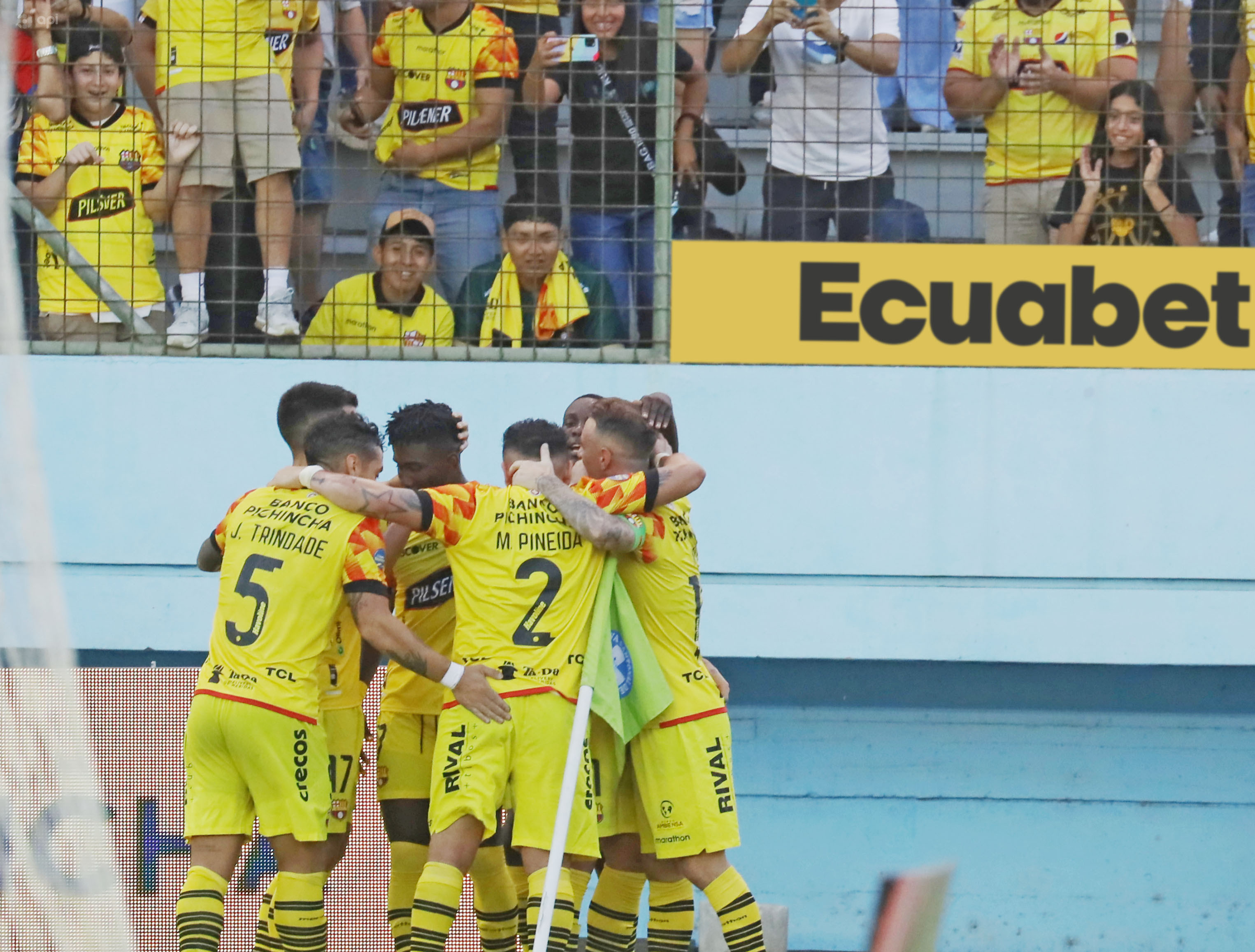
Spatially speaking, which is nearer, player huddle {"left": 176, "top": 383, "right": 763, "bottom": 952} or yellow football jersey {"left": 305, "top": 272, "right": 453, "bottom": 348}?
player huddle {"left": 176, "top": 383, "right": 763, "bottom": 952}

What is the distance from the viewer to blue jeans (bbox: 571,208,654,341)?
25.2ft

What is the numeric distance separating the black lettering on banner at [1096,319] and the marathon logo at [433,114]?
3033 millimetres

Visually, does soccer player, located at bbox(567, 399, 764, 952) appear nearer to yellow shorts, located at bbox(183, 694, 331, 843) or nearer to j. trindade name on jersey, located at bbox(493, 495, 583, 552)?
j. trindade name on jersey, located at bbox(493, 495, 583, 552)

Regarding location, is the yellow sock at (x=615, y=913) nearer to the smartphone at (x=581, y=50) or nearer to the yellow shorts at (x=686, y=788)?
the yellow shorts at (x=686, y=788)

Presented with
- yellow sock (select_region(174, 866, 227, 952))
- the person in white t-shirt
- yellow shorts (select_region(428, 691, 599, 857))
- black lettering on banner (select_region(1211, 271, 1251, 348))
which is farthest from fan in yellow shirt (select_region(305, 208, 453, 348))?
black lettering on banner (select_region(1211, 271, 1251, 348))

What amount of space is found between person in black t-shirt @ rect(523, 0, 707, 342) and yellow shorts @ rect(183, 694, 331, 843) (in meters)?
2.97

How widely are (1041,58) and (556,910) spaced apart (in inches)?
182

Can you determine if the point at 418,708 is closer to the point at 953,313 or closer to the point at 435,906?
the point at 435,906

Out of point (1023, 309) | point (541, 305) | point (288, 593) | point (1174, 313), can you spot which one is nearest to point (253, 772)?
point (288, 593)

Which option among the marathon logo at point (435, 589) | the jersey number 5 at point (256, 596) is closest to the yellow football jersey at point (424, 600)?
the marathon logo at point (435, 589)

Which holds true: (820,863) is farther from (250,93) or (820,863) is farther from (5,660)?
(250,93)

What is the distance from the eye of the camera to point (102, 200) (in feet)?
25.3

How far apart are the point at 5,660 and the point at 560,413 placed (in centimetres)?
281

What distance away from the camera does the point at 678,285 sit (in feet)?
24.8
